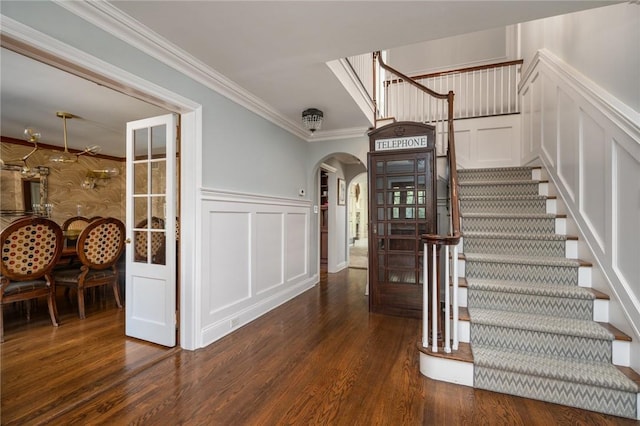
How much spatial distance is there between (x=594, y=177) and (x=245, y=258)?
3.20m

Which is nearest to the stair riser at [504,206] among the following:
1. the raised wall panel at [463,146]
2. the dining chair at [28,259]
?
the raised wall panel at [463,146]

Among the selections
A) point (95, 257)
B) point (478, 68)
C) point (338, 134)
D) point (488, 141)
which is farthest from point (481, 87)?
point (95, 257)

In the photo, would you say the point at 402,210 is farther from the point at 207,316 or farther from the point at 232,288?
the point at 207,316

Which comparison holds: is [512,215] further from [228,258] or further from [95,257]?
[95,257]

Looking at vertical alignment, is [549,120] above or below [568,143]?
above

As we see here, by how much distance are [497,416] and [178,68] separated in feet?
10.8

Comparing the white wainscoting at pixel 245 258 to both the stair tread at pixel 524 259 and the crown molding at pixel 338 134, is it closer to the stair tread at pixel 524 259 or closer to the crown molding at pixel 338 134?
the crown molding at pixel 338 134

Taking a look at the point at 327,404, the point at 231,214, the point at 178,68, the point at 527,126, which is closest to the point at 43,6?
the point at 178,68

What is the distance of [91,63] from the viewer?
1.70 metres

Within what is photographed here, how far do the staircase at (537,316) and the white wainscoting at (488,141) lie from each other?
4.09ft

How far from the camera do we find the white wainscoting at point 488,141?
13.1 feet

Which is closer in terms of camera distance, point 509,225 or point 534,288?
point 534,288

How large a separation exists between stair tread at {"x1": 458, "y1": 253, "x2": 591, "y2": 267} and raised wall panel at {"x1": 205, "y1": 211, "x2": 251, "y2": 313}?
2.19m

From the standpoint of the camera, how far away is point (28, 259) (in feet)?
9.25
